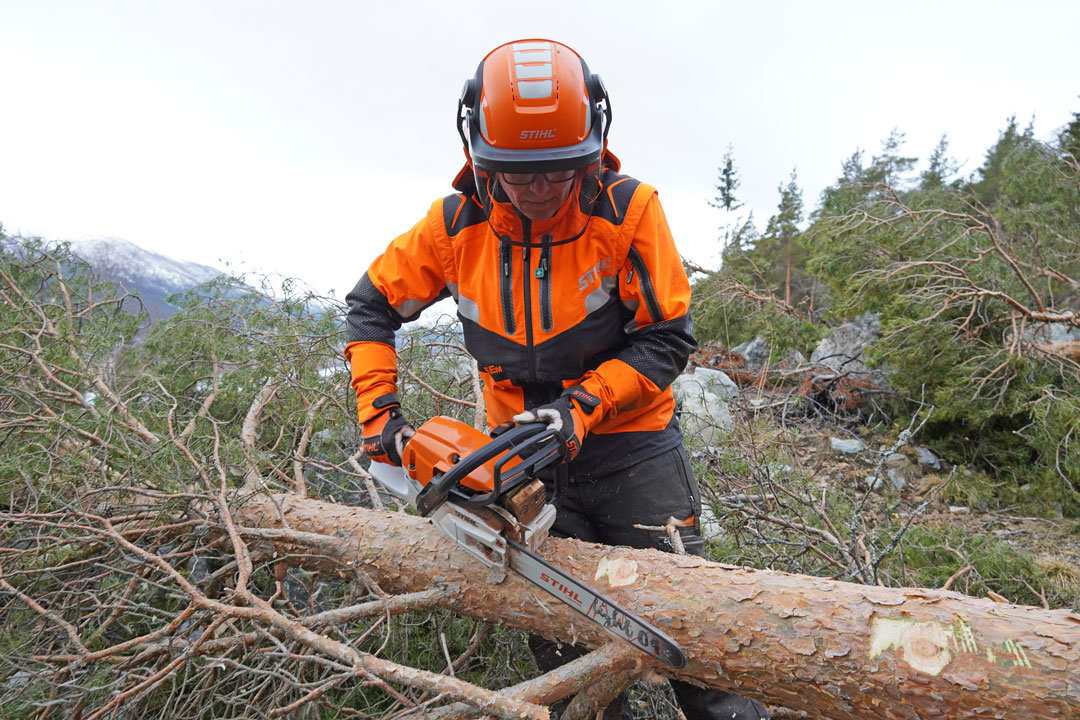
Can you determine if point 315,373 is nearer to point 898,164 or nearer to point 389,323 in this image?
point 389,323

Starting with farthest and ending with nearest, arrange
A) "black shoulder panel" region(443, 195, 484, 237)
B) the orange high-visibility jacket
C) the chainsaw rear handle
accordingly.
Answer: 1. "black shoulder panel" region(443, 195, 484, 237)
2. the orange high-visibility jacket
3. the chainsaw rear handle

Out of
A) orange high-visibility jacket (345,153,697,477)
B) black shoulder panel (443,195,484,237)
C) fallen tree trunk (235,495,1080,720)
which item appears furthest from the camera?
black shoulder panel (443,195,484,237)

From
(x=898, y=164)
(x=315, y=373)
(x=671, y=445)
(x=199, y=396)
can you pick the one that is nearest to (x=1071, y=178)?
(x=671, y=445)

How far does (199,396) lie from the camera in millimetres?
3766

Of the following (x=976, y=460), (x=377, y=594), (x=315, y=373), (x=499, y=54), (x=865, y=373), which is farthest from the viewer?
(x=865, y=373)

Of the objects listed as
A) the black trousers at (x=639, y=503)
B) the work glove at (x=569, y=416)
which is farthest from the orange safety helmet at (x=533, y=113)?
the black trousers at (x=639, y=503)

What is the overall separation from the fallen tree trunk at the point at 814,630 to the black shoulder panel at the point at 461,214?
110 centimetres

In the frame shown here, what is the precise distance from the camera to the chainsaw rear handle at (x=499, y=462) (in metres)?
1.57

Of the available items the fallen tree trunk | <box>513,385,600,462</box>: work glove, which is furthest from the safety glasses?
the fallen tree trunk

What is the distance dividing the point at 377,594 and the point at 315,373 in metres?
1.83

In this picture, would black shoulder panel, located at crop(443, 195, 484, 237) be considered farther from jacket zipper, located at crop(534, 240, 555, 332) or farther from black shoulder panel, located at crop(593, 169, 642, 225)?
black shoulder panel, located at crop(593, 169, 642, 225)

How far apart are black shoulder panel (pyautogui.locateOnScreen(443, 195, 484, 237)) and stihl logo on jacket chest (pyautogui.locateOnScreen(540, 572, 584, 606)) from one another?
1.16 metres

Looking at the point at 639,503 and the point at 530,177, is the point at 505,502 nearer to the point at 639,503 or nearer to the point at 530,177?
the point at 639,503

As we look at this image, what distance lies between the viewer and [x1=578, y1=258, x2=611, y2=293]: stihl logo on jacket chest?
75.0 inches
